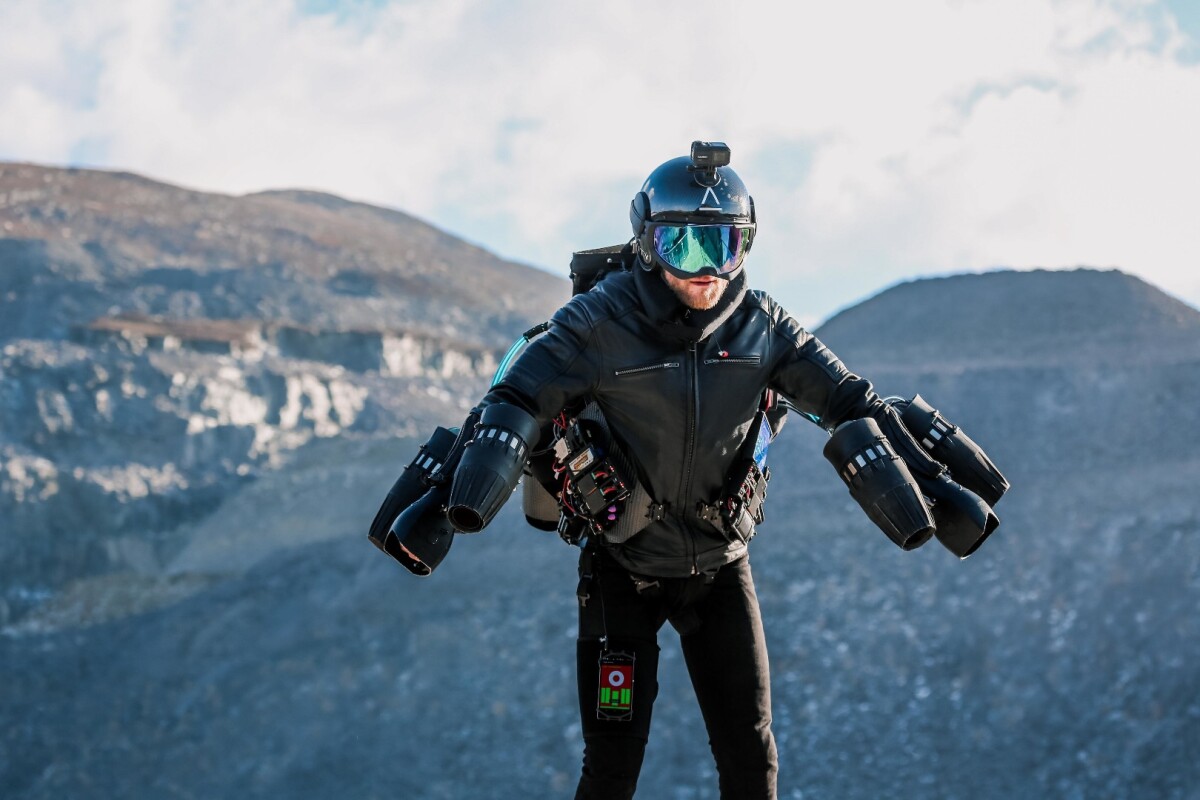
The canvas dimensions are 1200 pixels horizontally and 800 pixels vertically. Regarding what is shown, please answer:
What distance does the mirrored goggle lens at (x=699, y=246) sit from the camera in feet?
16.3

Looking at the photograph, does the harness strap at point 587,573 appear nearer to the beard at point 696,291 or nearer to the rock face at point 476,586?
the beard at point 696,291

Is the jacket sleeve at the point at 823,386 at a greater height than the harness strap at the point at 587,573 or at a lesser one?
greater

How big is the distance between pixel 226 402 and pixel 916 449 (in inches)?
1179

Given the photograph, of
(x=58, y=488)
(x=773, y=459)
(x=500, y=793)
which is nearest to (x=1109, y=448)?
(x=773, y=459)

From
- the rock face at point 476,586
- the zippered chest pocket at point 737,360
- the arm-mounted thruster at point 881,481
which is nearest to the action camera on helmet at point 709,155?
the zippered chest pocket at point 737,360

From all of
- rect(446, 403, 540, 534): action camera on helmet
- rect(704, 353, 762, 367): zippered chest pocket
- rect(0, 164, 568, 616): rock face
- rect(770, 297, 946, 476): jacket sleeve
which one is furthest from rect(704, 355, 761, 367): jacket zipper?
rect(0, 164, 568, 616): rock face

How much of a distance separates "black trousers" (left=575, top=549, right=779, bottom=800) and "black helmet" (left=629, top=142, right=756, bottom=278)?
121 cm

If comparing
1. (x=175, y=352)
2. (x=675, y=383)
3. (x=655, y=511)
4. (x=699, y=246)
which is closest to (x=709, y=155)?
(x=699, y=246)

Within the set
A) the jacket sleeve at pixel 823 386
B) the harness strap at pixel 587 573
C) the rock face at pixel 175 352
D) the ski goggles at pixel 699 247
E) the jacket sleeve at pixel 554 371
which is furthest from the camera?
the rock face at pixel 175 352

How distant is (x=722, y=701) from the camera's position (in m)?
4.96

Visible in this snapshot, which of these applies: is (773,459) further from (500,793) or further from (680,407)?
(680,407)

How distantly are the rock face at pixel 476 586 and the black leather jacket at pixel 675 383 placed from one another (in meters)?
13.9

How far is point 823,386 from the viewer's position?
5.11 metres

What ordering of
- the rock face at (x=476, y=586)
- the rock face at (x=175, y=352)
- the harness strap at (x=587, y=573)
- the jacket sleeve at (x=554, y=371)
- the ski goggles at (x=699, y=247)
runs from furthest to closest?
the rock face at (x=175, y=352), the rock face at (x=476, y=586), the harness strap at (x=587, y=573), the ski goggles at (x=699, y=247), the jacket sleeve at (x=554, y=371)
